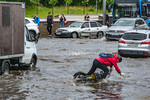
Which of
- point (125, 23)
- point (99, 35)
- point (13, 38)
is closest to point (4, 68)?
point (13, 38)

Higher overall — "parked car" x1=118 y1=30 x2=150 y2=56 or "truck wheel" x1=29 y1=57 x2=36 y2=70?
"parked car" x1=118 y1=30 x2=150 y2=56

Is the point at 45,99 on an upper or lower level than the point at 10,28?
lower

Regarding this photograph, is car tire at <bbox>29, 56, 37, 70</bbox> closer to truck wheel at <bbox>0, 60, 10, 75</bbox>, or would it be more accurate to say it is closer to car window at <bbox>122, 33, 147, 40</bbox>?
truck wheel at <bbox>0, 60, 10, 75</bbox>

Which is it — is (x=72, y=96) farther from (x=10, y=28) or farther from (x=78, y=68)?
(x=78, y=68)

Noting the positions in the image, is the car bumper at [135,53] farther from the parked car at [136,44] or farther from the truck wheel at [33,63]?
the truck wheel at [33,63]

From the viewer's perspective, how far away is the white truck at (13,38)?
43.2 ft

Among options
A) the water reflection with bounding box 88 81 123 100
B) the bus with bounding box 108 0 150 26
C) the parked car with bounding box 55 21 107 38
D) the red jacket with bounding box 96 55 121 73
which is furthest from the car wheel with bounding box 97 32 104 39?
the red jacket with bounding box 96 55 121 73

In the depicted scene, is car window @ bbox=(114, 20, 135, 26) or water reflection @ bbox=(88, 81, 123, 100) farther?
car window @ bbox=(114, 20, 135, 26)

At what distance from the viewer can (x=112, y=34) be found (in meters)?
29.0

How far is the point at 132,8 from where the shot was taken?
114ft

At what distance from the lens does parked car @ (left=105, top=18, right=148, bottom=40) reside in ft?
94.1

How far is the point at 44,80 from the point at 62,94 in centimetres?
254

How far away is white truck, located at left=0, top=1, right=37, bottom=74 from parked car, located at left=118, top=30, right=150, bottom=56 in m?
6.46

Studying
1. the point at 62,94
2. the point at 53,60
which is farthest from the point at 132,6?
the point at 62,94
